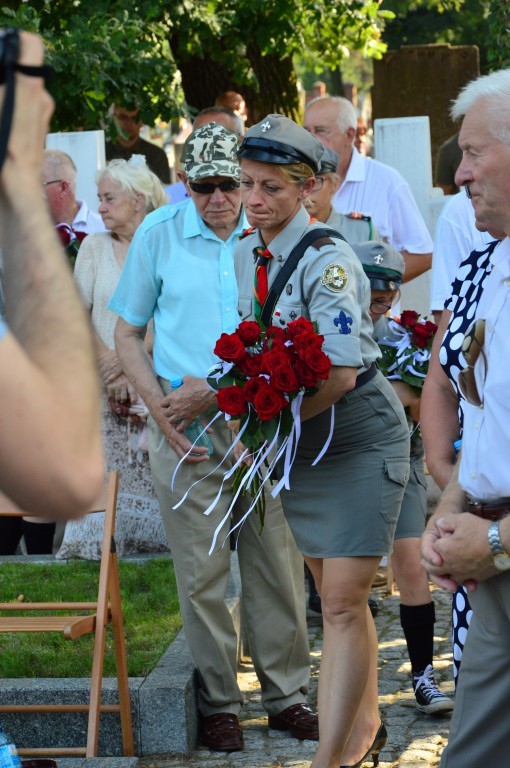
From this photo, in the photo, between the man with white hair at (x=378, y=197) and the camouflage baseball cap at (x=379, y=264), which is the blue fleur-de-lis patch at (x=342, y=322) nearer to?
the camouflage baseball cap at (x=379, y=264)

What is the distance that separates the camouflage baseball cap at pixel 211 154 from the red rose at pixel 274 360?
1339mm

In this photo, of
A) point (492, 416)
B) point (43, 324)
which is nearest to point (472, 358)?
point (492, 416)

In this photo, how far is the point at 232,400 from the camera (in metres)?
4.09

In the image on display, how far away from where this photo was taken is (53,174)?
7.86m

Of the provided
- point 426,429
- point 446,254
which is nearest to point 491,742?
point 426,429

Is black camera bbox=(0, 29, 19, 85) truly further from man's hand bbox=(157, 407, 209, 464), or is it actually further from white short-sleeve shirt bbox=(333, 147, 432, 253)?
white short-sleeve shirt bbox=(333, 147, 432, 253)

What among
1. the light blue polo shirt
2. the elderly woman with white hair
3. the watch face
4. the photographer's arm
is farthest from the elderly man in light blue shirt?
the photographer's arm

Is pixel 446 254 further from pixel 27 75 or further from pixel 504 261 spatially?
pixel 27 75

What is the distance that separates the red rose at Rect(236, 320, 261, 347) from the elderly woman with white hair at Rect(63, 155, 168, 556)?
250cm

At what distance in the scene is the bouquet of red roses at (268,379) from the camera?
3.93 metres

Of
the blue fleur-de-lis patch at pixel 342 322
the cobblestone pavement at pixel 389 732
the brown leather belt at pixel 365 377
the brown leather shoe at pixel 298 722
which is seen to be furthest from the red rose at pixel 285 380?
the brown leather shoe at pixel 298 722

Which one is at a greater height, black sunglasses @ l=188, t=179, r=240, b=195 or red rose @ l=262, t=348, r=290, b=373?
black sunglasses @ l=188, t=179, r=240, b=195

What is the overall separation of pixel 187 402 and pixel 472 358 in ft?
7.24

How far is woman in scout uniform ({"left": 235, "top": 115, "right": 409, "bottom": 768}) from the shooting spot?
4078mm
